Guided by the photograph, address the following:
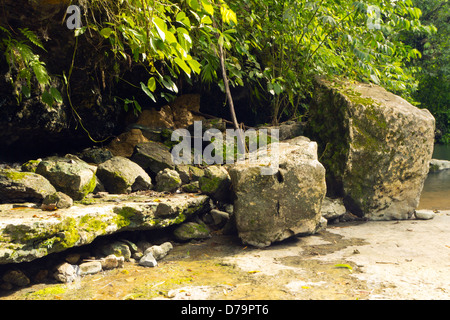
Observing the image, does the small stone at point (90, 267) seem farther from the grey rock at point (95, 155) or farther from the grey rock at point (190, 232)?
the grey rock at point (95, 155)

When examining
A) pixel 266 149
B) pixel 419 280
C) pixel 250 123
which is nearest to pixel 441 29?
pixel 250 123

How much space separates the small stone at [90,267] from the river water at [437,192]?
5.69 meters

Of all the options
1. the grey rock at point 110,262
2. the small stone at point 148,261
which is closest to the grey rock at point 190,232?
the small stone at point 148,261

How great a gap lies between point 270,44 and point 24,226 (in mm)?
4505

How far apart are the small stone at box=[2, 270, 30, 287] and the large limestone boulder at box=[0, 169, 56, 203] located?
766 millimetres

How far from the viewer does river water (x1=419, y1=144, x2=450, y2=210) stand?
7195 millimetres

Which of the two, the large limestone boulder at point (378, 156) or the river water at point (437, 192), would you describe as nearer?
the large limestone boulder at point (378, 156)

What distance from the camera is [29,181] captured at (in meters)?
3.53

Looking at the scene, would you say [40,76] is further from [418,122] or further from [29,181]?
[418,122]

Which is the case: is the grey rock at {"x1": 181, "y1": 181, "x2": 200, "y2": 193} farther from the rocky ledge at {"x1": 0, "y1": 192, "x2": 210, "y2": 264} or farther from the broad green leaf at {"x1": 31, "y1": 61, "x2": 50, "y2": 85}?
the broad green leaf at {"x1": 31, "y1": 61, "x2": 50, "y2": 85}

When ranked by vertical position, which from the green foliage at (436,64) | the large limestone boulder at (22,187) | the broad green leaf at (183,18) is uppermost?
the green foliage at (436,64)

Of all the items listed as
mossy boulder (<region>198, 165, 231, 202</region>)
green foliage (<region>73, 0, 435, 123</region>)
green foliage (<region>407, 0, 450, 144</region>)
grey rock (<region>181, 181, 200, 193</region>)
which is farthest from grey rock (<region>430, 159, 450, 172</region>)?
grey rock (<region>181, 181, 200, 193</region>)

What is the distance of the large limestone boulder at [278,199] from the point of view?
4184 mm

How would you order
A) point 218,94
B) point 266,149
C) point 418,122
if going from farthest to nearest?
point 218,94, point 418,122, point 266,149
